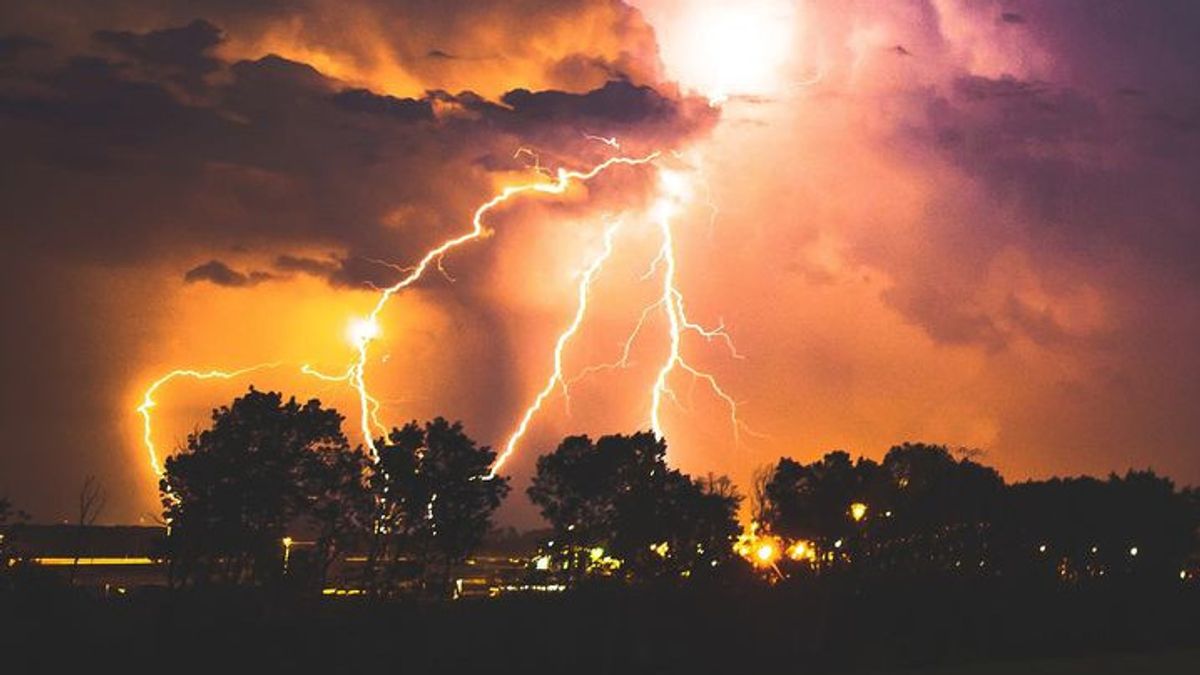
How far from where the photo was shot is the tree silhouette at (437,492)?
111ft

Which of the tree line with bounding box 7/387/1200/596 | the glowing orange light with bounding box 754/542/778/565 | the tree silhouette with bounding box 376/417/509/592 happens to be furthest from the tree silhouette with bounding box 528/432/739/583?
the glowing orange light with bounding box 754/542/778/565

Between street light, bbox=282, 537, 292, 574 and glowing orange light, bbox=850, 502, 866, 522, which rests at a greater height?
glowing orange light, bbox=850, 502, 866, 522

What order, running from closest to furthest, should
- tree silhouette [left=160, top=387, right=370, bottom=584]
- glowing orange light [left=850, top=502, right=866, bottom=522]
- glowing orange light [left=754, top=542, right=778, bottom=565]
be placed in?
tree silhouette [left=160, top=387, right=370, bottom=584]
glowing orange light [left=850, top=502, right=866, bottom=522]
glowing orange light [left=754, top=542, right=778, bottom=565]

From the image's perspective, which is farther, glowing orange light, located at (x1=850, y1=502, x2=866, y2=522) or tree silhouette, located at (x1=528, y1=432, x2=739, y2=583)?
glowing orange light, located at (x1=850, y1=502, x2=866, y2=522)

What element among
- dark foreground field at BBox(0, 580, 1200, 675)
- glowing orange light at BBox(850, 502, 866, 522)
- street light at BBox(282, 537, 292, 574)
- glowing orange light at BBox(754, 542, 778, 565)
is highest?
glowing orange light at BBox(850, 502, 866, 522)

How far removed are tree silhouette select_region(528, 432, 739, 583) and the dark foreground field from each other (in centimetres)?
1615

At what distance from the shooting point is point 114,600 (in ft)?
54.8

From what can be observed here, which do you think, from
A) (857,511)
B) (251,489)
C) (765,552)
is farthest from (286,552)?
(857,511)

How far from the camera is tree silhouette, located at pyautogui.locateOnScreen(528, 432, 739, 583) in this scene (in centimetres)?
4216

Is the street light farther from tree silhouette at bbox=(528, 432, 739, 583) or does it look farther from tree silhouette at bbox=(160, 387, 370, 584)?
tree silhouette at bbox=(528, 432, 739, 583)

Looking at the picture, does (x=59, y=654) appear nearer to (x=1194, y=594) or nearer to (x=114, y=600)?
(x=114, y=600)

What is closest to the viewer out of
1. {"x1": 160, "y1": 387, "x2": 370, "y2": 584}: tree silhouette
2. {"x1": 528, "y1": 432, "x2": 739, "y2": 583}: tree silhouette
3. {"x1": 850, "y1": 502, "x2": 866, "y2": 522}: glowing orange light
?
{"x1": 160, "y1": 387, "x2": 370, "y2": 584}: tree silhouette

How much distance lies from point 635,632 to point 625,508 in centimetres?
2293

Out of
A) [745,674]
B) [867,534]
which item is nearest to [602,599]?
[745,674]
